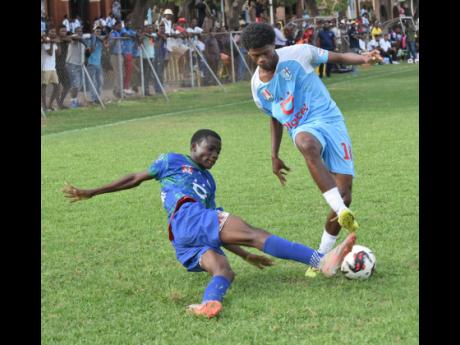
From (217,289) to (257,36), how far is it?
183cm

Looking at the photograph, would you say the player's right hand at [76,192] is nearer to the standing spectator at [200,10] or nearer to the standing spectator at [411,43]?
the standing spectator at [200,10]

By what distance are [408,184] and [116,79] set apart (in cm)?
1238

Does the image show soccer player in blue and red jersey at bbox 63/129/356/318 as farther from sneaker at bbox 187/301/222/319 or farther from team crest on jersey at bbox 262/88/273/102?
team crest on jersey at bbox 262/88/273/102

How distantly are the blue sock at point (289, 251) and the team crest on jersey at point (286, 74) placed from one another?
1195 mm

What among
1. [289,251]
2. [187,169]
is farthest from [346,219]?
[187,169]

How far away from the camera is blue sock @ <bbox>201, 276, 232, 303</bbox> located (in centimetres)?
579

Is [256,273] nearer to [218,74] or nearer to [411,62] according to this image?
[218,74]

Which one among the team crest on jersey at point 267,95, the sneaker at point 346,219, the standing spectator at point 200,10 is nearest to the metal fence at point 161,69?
the standing spectator at point 200,10

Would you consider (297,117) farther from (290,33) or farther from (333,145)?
(290,33)

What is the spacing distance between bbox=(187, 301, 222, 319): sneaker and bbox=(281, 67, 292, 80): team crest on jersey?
1.88 meters

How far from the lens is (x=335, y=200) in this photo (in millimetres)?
6289

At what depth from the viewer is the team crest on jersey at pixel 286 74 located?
6.79m

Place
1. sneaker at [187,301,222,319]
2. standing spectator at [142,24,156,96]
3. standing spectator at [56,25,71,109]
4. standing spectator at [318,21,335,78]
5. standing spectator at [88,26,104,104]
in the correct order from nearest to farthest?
sneaker at [187,301,222,319] → standing spectator at [56,25,71,109] → standing spectator at [88,26,104,104] → standing spectator at [142,24,156,96] → standing spectator at [318,21,335,78]

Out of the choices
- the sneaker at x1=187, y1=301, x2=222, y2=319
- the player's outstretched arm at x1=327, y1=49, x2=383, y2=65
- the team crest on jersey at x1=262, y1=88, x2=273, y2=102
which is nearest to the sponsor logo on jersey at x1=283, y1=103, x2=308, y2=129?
the team crest on jersey at x1=262, y1=88, x2=273, y2=102
